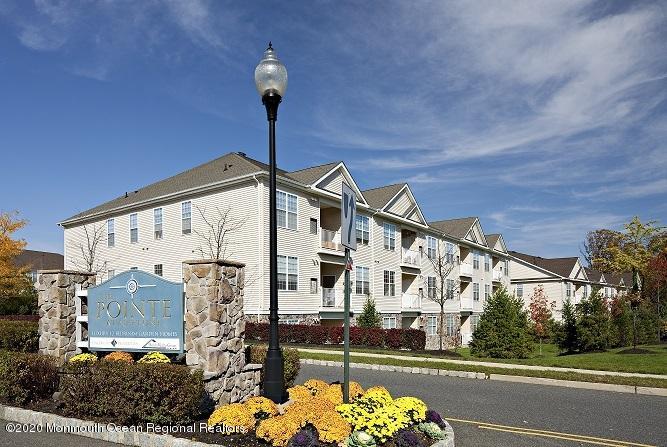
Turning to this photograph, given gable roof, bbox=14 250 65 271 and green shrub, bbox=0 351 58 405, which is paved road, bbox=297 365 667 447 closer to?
green shrub, bbox=0 351 58 405

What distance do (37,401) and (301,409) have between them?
485cm

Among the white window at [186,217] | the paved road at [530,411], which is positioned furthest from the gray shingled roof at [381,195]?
the paved road at [530,411]

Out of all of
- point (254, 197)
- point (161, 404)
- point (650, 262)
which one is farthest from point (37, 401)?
point (650, 262)

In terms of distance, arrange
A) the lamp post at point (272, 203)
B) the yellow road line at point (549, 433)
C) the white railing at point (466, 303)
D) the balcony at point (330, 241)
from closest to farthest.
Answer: the yellow road line at point (549, 433) < the lamp post at point (272, 203) < the balcony at point (330, 241) < the white railing at point (466, 303)

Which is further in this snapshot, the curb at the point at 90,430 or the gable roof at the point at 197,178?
the gable roof at the point at 197,178

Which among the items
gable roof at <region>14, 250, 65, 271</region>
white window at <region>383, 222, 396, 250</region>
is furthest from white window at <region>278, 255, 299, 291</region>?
gable roof at <region>14, 250, 65, 271</region>

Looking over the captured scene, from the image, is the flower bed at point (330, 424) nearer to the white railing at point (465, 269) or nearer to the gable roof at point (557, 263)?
the white railing at point (465, 269)

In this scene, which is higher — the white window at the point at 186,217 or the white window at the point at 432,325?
the white window at the point at 186,217

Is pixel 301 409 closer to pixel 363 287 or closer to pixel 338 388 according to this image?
pixel 338 388

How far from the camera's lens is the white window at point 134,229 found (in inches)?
1182

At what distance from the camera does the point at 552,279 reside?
199 feet

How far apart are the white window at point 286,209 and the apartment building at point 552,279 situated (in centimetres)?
4192

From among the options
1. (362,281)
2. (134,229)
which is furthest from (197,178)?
(362,281)

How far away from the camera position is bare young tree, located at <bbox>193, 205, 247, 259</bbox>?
83.0ft
